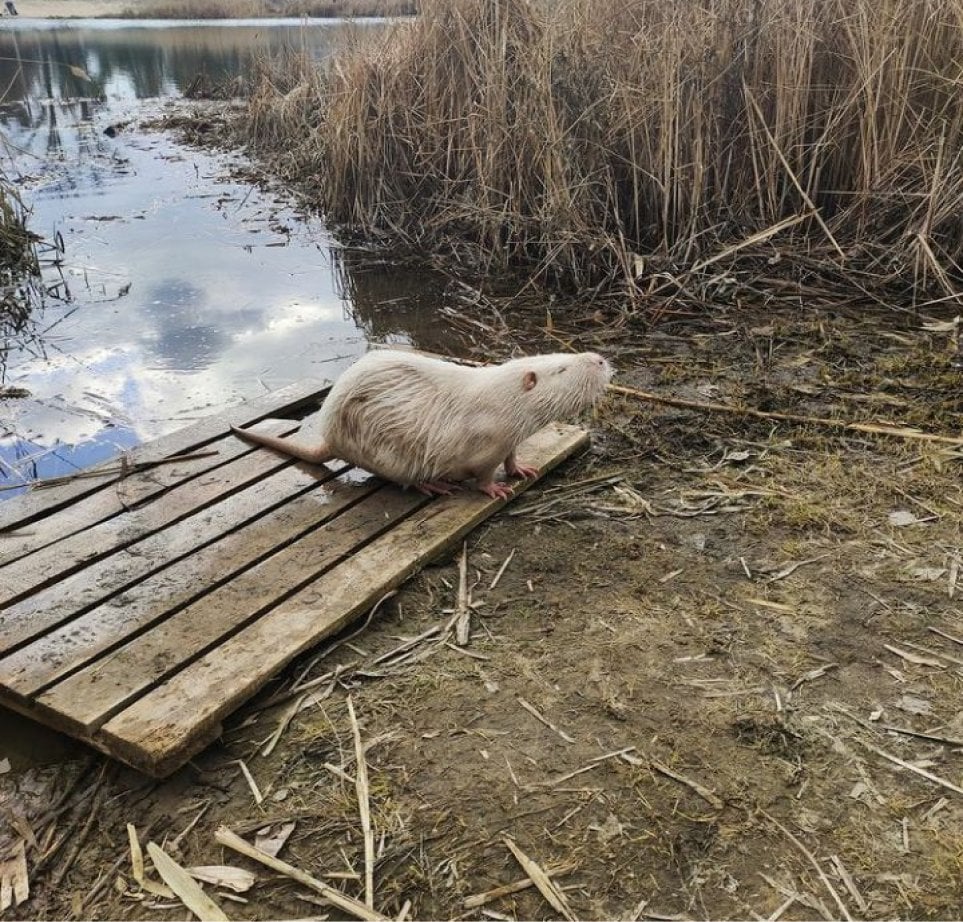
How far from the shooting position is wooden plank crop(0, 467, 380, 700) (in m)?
2.45

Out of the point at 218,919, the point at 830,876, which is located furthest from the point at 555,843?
the point at 218,919

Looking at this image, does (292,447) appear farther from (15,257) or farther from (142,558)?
(15,257)

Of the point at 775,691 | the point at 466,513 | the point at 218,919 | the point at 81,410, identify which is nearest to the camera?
the point at 218,919

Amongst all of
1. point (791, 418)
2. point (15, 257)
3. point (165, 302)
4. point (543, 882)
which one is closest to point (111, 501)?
point (543, 882)

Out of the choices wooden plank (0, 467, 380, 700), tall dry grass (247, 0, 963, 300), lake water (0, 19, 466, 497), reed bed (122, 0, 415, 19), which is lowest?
lake water (0, 19, 466, 497)

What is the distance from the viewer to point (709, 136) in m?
5.59

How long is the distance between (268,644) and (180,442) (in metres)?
1.47

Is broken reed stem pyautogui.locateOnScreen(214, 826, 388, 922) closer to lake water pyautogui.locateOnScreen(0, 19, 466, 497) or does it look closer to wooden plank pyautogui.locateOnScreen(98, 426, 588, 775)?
wooden plank pyautogui.locateOnScreen(98, 426, 588, 775)

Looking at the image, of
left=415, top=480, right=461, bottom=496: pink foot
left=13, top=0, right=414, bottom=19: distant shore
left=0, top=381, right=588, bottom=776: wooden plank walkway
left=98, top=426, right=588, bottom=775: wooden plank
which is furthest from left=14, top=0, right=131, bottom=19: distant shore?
left=98, top=426, right=588, bottom=775: wooden plank

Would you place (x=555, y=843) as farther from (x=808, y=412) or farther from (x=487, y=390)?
(x=808, y=412)

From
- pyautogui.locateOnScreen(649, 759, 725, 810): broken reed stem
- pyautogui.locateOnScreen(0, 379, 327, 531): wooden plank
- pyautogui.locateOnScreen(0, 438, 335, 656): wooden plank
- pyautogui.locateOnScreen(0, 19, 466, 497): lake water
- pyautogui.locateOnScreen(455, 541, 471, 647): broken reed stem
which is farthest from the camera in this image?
pyautogui.locateOnScreen(0, 19, 466, 497): lake water

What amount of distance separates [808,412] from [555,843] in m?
2.74

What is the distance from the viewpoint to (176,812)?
7.07ft

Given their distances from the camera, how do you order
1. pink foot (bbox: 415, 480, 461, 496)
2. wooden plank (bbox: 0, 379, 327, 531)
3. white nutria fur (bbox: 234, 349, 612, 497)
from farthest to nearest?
pink foot (bbox: 415, 480, 461, 496) → white nutria fur (bbox: 234, 349, 612, 497) → wooden plank (bbox: 0, 379, 327, 531)
